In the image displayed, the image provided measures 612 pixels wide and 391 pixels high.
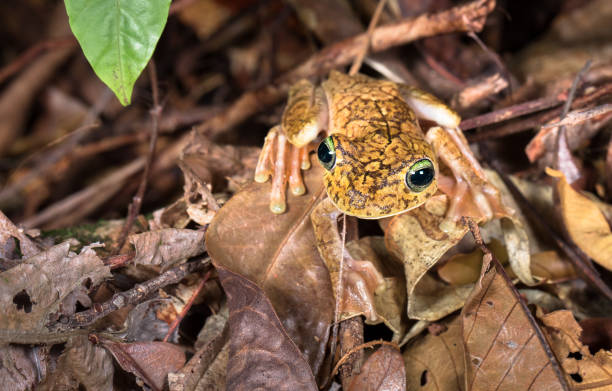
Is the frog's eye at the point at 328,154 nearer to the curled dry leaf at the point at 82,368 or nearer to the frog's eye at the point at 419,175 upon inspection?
the frog's eye at the point at 419,175

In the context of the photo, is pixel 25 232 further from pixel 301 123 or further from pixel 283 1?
pixel 283 1

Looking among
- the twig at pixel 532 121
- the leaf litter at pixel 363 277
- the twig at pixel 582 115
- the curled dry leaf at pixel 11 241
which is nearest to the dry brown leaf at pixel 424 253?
the leaf litter at pixel 363 277

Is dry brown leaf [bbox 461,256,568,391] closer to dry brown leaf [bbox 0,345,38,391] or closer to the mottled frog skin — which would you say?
the mottled frog skin

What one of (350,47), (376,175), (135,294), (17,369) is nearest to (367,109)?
(376,175)

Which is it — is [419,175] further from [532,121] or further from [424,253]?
[532,121]

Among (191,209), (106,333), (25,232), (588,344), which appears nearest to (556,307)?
(588,344)
